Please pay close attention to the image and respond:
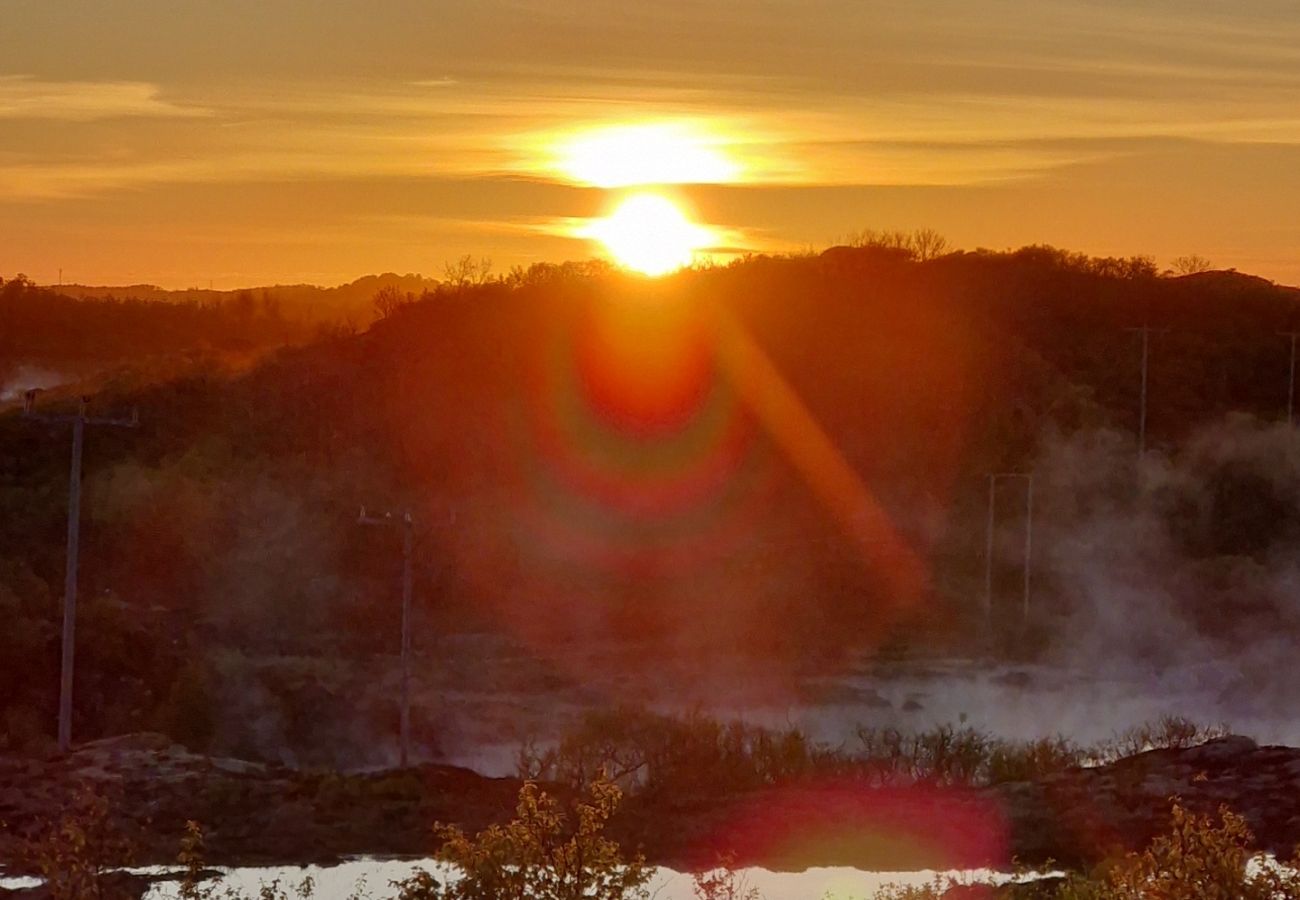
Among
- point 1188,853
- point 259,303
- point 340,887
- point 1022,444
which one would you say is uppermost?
point 259,303

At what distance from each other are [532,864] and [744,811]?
50.9 feet

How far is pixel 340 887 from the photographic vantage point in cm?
2664

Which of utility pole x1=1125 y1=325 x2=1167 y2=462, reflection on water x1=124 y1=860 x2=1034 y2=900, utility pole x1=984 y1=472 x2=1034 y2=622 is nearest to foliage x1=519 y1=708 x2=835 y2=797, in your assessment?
reflection on water x1=124 y1=860 x2=1034 y2=900

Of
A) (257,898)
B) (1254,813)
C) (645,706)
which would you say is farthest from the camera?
(645,706)

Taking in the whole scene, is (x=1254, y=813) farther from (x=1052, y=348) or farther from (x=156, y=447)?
(x=1052, y=348)

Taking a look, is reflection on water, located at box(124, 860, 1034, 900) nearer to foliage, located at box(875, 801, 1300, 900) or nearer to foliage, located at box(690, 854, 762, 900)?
foliage, located at box(690, 854, 762, 900)

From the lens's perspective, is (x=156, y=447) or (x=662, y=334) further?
(x=662, y=334)

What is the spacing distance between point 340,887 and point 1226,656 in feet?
114

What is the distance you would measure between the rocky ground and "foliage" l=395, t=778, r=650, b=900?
12251 millimetres

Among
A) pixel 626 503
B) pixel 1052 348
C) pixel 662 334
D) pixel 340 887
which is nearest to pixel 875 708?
pixel 626 503

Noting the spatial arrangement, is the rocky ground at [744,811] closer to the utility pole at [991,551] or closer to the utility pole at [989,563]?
the utility pole at [989,563]

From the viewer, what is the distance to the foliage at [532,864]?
647 inches

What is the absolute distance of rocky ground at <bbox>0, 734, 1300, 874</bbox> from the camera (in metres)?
29.4

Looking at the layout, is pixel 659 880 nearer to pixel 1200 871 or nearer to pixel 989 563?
pixel 1200 871
